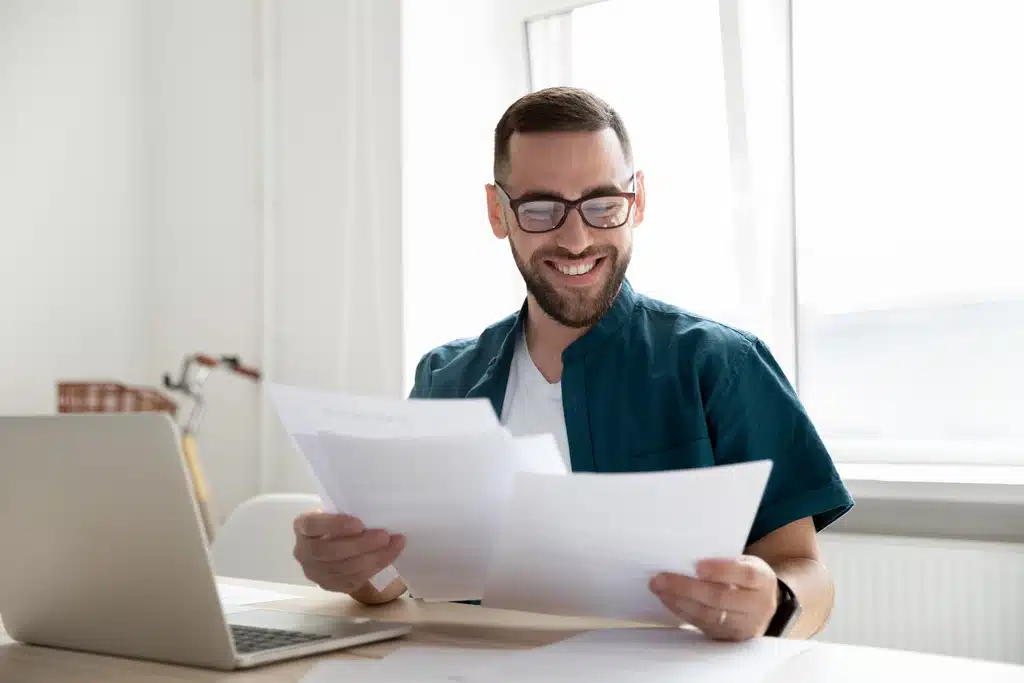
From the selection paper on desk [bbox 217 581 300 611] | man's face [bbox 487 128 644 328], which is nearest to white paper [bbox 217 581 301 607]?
paper on desk [bbox 217 581 300 611]

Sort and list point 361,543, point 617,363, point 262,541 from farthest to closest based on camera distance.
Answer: point 262,541 < point 617,363 < point 361,543

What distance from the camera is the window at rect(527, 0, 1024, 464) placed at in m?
2.52

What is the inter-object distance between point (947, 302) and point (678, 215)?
0.75 m

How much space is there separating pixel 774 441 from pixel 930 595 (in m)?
1.09

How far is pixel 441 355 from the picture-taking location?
1.82m

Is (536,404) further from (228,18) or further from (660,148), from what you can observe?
(228,18)

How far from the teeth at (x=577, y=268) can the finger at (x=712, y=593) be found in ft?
2.04

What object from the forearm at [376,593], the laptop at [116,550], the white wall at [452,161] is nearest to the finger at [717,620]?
the laptop at [116,550]

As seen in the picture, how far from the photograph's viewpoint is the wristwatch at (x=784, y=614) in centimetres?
104

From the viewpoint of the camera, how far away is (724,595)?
95 cm

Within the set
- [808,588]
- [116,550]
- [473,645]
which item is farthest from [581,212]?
[116,550]

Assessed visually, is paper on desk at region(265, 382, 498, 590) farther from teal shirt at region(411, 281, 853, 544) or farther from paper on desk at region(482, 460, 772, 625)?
teal shirt at region(411, 281, 853, 544)

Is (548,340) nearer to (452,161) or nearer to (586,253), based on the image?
(586,253)

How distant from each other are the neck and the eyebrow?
0.68 ft
